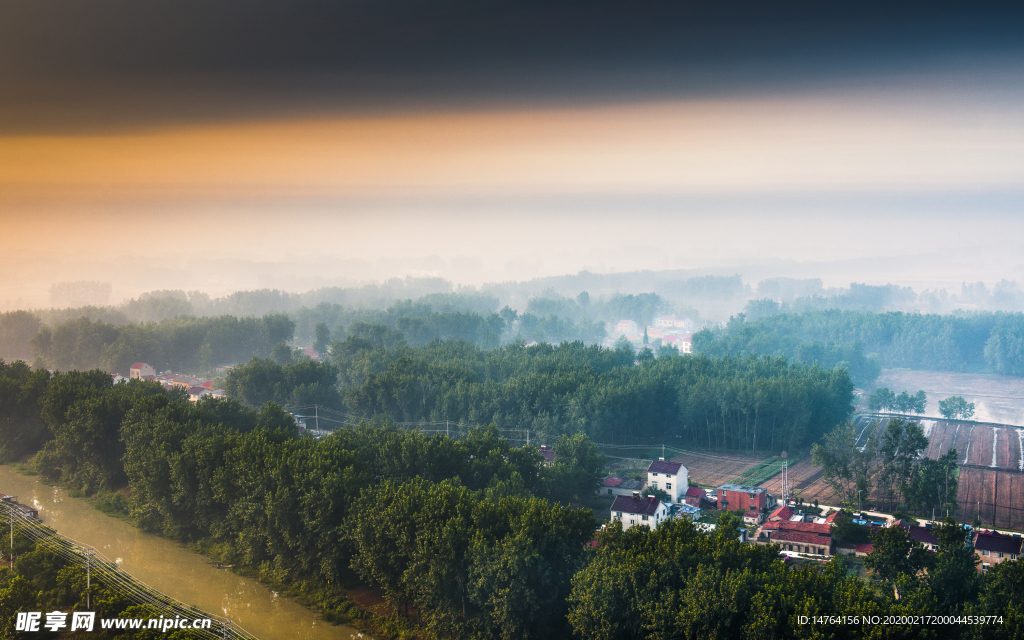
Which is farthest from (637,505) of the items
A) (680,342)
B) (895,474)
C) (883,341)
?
(883,341)

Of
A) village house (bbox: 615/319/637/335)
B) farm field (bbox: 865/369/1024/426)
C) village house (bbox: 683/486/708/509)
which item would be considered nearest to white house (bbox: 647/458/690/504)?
village house (bbox: 683/486/708/509)

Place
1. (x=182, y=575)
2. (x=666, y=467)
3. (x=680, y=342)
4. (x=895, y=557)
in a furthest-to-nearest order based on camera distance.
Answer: (x=680, y=342) < (x=666, y=467) < (x=182, y=575) < (x=895, y=557)

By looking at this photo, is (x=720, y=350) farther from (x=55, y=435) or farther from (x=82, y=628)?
(x=82, y=628)

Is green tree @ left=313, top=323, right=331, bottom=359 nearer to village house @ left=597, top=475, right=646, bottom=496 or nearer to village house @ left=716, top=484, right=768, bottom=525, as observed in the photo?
village house @ left=597, top=475, right=646, bottom=496

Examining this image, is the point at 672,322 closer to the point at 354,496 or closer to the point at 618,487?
the point at 618,487

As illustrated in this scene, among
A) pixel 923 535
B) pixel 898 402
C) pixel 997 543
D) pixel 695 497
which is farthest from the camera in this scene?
pixel 898 402

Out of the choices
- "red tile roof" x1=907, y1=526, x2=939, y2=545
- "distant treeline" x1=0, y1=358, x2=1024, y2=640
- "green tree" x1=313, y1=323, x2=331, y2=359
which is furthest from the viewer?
"green tree" x1=313, y1=323, x2=331, y2=359

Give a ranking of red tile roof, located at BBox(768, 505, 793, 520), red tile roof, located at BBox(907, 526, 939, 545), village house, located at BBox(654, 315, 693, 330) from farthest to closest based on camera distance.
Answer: village house, located at BBox(654, 315, 693, 330), red tile roof, located at BBox(768, 505, 793, 520), red tile roof, located at BBox(907, 526, 939, 545)

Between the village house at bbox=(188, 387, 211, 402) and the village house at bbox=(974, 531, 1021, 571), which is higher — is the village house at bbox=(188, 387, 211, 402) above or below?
above
